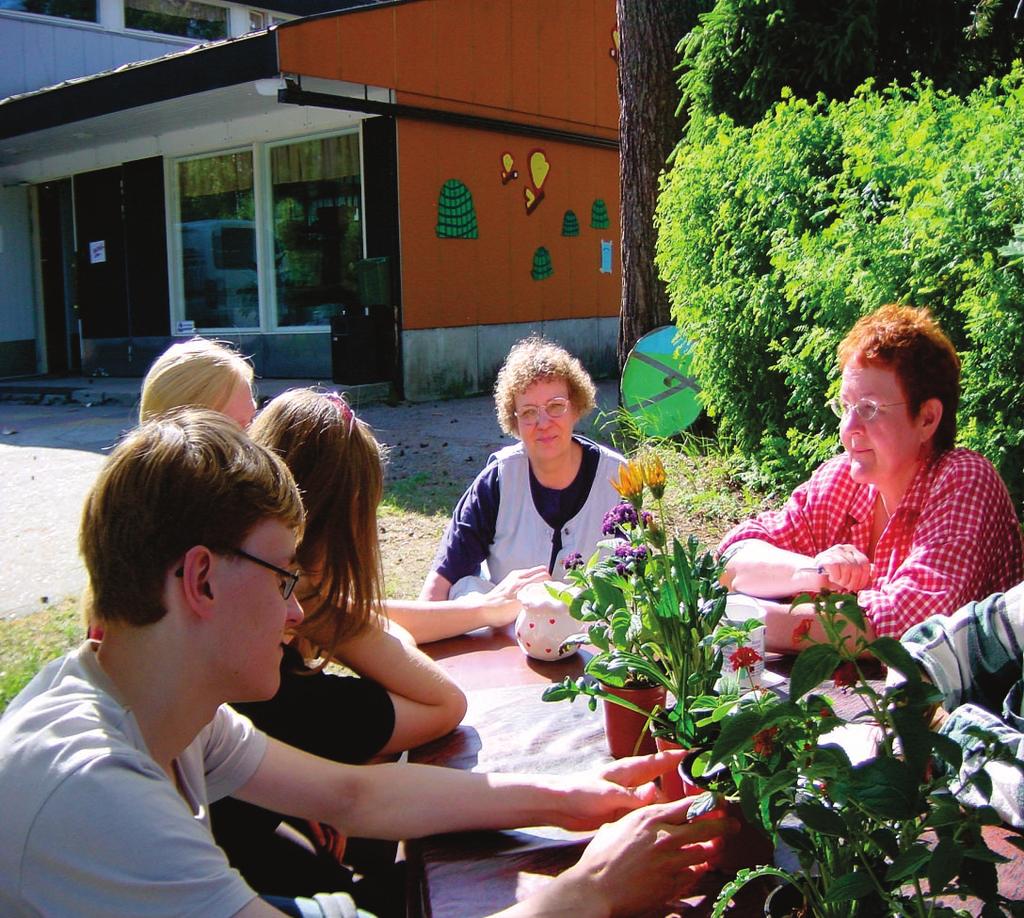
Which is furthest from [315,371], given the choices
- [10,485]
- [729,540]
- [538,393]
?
[729,540]

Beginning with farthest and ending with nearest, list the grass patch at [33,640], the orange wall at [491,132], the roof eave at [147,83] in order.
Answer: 1. the orange wall at [491,132]
2. the roof eave at [147,83]
3. the grass patch at [33,640]

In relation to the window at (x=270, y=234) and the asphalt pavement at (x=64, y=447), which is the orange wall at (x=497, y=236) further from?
the asphalt pavement at (x=64, y=447)

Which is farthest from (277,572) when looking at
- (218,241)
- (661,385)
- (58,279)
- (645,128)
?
(58,279)

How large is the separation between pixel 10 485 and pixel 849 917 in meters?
8.19

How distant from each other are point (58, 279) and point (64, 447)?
7397mm

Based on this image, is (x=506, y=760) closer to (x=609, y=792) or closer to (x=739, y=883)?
(x=609, y=792)

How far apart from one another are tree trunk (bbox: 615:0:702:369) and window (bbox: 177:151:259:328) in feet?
22.1

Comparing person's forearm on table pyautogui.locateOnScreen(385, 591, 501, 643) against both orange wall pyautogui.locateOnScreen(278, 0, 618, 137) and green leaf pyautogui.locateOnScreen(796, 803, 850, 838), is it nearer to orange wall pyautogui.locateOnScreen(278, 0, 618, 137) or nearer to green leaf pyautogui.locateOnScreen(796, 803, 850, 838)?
green leaf pyautogui.locateOnScreen(796, 803, 850, 838)

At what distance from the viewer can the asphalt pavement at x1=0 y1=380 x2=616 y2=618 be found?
5.87m

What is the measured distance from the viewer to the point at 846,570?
96.4 inches

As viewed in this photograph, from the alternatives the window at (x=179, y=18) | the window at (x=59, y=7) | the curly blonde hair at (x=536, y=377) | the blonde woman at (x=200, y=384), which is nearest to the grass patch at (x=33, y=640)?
the blonde woman at (x=200, y=384)

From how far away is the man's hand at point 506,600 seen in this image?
2525 millimetres

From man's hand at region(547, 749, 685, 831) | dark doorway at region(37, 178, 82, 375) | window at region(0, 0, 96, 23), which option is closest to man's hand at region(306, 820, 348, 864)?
man's hand at region(547, 749, 685, 831)

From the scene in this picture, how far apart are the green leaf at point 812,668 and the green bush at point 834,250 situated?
2016 mm
